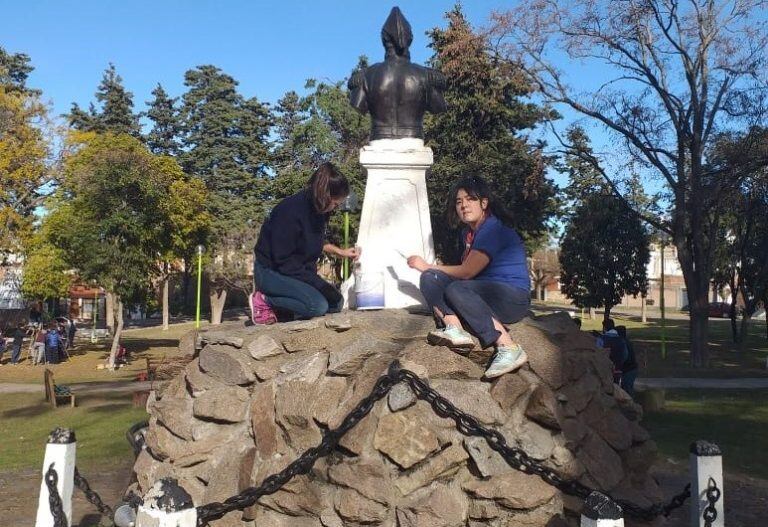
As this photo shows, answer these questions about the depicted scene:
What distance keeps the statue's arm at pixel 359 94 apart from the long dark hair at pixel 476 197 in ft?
6.68

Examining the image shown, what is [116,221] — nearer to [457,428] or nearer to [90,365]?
[90,365]

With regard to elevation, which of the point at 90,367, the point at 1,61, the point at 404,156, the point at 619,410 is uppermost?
the point at 1,61

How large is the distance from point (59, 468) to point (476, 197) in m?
3.26

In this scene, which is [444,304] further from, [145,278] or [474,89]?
[474,89]

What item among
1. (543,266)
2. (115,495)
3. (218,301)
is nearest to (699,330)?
(115,495)

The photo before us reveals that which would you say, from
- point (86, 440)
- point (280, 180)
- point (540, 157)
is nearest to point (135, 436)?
point (86, 440)

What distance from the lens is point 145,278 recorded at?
26219mm

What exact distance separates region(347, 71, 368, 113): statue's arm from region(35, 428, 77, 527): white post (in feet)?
12.9

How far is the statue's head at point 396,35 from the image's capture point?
7.31 m

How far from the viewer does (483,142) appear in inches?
1177

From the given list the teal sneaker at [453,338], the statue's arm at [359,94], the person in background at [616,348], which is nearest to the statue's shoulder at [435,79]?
the statue's arm at [359,94]

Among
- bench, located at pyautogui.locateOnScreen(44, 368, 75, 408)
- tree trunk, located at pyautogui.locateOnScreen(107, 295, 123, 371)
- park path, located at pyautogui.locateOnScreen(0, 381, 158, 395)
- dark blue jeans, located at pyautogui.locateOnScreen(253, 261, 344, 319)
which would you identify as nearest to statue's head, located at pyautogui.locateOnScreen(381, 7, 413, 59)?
dark blue jeans, located at pyautogui.locateOnScreen(253, 261, 344, 319)

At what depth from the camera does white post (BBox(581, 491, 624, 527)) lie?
3.39m

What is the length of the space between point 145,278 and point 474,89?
13422 millimetres
